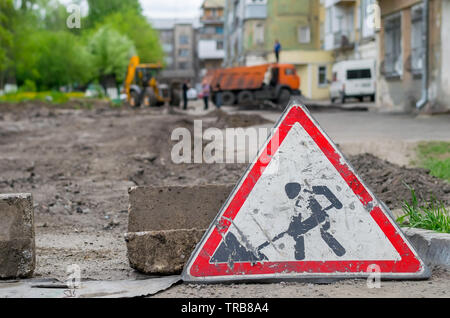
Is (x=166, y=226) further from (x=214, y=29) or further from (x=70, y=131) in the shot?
(x=214, y=29)

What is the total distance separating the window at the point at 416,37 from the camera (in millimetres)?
22592

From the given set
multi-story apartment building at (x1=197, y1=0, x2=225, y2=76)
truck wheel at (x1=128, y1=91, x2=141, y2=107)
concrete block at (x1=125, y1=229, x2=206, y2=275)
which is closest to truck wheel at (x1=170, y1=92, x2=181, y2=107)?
truck wheel at (x1=128, y1=91, x2=141, y2=107)

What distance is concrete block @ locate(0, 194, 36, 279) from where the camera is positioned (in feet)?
15.3

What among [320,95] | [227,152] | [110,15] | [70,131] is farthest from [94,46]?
[227,152]

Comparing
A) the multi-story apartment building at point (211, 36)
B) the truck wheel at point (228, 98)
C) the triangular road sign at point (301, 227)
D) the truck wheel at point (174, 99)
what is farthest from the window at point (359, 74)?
the multi-story apartment building at point (211, 36)

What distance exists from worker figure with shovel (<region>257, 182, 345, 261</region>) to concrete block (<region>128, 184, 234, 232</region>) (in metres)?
1.46

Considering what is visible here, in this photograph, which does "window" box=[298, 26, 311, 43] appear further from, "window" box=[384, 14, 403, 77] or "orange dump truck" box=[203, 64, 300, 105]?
"window" box=[384, 14, 403, 77]

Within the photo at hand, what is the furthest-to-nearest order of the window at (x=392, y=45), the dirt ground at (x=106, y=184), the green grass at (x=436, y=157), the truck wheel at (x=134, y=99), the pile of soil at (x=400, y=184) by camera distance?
the truck wheel at (x=134, y=99)
the window at (x=392, y=45)
the green grass at (x=436, y=157)
the pile of soil at (x=400, y=184)
the dirt ground at (x=106, y=184)

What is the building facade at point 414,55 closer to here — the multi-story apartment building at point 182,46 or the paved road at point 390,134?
the paved road at point 390,134

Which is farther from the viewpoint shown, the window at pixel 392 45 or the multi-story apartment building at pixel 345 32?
the multi-story apartment building at pixel 345 32

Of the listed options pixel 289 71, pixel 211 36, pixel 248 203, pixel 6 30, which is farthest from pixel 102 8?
pixel 248 203

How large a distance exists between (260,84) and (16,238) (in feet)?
95.0

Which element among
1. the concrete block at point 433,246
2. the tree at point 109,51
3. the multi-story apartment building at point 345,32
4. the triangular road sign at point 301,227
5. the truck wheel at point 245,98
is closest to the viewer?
the triangular road sign at point 301,227

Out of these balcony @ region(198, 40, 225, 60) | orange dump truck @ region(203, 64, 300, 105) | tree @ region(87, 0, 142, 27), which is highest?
tree @ region(87, 0, 142, 27)
